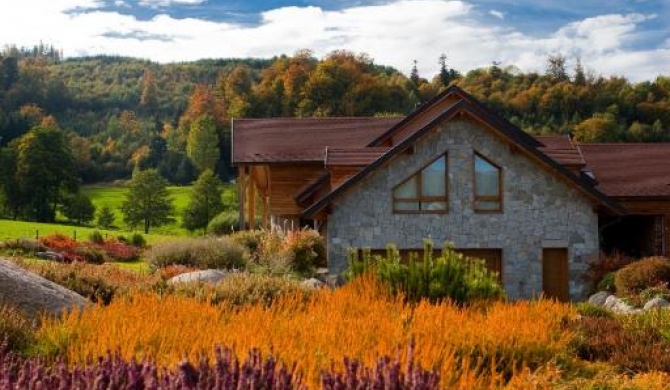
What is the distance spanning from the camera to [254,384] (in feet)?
14.0

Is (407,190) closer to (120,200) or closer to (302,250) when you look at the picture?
(302,250)

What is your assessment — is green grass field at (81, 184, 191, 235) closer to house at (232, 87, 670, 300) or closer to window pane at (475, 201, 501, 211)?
house at (232, 87, 670, 300)

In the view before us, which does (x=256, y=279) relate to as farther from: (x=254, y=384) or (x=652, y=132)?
(x=652, y=132)

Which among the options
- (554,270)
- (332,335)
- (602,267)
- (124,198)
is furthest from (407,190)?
(124,198)

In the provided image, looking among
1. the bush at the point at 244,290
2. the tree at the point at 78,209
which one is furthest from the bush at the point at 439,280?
the tree at the point at 78,209

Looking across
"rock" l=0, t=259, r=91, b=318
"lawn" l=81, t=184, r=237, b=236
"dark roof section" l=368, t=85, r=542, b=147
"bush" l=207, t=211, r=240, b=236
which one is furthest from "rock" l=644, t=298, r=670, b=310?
"lawn" l=81, t=184, r=237, b=236

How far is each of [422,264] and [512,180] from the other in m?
12.7

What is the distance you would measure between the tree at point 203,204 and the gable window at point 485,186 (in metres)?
37.7

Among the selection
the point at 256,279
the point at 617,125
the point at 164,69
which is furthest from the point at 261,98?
the point at 164,69

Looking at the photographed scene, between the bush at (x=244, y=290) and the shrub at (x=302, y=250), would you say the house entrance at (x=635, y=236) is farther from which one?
the bush at (x=244, y=290)

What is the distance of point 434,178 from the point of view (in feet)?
78.6

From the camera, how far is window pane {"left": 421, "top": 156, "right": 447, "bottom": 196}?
78.4 ft

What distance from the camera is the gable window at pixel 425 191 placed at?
23766 mm

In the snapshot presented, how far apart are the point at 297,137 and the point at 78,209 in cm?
3526
